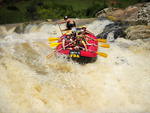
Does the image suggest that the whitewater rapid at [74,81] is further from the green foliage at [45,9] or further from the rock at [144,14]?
the green foliage at [45,9]

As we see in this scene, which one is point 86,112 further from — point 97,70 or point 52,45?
point 52,45

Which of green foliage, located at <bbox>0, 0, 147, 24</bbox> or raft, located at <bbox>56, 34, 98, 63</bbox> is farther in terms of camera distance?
green foliage, located at <bbox>0, 0, 147, 24</bbox>

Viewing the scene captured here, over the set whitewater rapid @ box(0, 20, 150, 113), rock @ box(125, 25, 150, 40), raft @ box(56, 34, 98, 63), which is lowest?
whitewater rapid @ box(0, 20, 150, 113)

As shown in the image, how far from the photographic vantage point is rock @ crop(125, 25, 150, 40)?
30.8 feet

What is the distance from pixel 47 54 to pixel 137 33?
14.1 feet

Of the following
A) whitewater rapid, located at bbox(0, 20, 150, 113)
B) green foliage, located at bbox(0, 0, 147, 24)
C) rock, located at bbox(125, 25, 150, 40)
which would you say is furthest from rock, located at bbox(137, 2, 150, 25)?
green foliage, located at bbox(0, 0, 147, 24)

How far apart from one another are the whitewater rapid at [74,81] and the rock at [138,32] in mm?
262

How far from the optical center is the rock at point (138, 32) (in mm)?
9375

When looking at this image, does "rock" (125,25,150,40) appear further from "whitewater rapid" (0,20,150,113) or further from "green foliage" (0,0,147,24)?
"green foliage" (0,0,147,24)

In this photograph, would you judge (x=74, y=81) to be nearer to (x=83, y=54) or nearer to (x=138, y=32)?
(x=83, y=54)

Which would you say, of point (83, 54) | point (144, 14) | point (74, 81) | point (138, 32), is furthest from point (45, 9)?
point (74, 81)

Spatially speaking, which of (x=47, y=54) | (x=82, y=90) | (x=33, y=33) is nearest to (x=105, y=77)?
(x=82, y=90)

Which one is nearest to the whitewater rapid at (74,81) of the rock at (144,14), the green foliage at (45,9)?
A: the rock at (144,14)

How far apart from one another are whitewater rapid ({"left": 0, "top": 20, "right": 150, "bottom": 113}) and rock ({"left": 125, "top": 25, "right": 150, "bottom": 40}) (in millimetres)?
262
